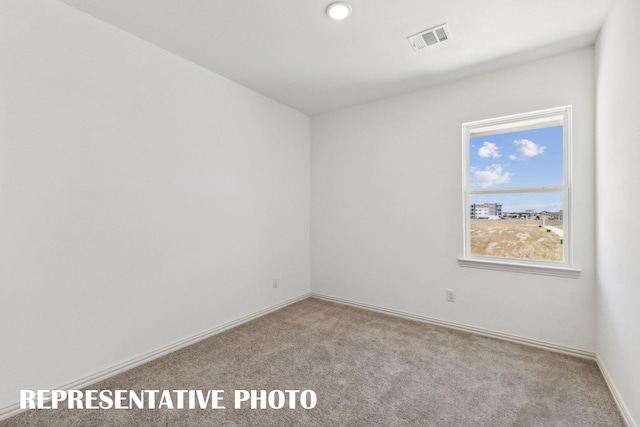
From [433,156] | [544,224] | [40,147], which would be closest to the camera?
[40,147]

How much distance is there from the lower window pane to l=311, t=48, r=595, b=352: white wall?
173 millimetres

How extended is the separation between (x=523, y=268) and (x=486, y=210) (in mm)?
636

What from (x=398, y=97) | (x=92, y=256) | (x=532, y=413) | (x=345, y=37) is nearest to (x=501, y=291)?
(x=532, y=413)

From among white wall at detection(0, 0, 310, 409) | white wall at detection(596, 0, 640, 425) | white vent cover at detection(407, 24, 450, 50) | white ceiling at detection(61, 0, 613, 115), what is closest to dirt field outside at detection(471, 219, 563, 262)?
white wall at detection(596, 0, 640, 425)

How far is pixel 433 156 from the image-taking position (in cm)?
307

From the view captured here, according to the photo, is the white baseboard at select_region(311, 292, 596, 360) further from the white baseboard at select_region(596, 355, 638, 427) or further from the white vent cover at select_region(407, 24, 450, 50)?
the white vent cover at select_region(407, 24, 450, 50)

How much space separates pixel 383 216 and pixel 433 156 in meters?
0.88

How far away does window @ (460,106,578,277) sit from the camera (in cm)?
251

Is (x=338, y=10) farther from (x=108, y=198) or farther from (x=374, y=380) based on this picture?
(x=374, y=380)

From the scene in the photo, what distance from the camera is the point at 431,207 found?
10.1ft

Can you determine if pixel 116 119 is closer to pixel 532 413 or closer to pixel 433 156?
pixel 433 156

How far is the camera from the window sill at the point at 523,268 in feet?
7.88

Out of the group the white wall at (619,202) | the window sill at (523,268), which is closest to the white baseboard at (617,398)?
the white wall at (619,202)

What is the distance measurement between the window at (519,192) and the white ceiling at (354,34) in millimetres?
623
